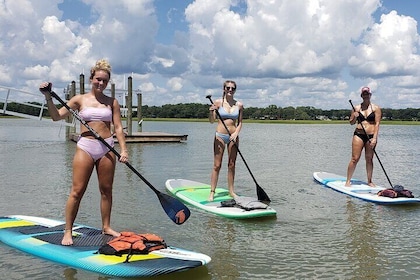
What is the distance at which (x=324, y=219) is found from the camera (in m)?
7.79

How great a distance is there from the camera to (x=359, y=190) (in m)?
9.84

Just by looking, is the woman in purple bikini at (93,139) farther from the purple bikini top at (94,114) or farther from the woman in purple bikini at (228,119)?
the woman in purple bikini at (228,119)

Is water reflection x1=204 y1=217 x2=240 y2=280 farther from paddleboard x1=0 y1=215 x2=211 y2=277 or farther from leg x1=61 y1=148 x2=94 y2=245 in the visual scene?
leg x1=61 y1=148 x2=94 y2=245

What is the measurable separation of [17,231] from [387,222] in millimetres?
5460

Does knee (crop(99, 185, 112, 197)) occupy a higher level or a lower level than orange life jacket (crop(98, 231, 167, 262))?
higher

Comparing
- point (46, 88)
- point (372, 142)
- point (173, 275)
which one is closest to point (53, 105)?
point (46, 88)

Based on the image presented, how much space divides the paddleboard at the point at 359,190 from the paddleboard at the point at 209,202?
242 centimetres

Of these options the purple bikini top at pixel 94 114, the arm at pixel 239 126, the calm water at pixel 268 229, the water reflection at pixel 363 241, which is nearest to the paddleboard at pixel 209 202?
the calm water at pixel 268 229

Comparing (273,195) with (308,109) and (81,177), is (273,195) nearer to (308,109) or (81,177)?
(81,177)

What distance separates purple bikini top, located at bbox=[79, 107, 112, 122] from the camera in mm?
5312

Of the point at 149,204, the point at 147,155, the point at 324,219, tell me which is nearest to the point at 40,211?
the point at 149,204

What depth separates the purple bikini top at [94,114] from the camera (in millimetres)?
5312

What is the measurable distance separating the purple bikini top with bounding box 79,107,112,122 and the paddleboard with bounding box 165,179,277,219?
114 inches

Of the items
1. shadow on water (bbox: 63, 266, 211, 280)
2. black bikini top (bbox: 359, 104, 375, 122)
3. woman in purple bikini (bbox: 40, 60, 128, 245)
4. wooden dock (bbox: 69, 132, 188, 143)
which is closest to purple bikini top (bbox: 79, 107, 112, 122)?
woman in purple bikini (bbox: 40, 60, 128, 245)
